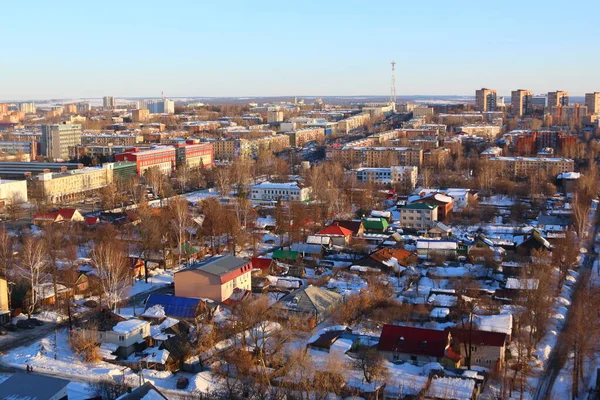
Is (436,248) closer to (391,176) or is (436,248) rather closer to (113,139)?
(391,176)

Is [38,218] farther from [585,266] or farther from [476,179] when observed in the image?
[476,179]

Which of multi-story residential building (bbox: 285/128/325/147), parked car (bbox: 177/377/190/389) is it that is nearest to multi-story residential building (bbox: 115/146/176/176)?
multi-story residential building (bbox: 285/128/325/147)

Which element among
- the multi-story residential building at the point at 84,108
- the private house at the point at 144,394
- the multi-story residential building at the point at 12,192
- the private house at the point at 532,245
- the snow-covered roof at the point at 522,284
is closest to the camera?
the private house at the point at 144,394

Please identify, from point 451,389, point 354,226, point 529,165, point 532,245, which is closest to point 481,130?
point 529,165

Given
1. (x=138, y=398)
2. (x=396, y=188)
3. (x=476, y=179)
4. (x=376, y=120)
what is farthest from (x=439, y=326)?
(x=376, y=120)

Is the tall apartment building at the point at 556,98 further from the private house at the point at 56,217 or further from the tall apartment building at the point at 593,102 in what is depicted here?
the private house at the point at 56,217

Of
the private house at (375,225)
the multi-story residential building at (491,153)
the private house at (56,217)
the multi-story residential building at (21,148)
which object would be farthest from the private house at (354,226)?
the multi-story residential building at (21,148)

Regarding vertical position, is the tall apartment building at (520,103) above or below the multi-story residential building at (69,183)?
above

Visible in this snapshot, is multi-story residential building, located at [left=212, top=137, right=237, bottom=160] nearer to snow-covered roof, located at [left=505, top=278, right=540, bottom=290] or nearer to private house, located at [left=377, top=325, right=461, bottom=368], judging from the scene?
snow-covered roof, located at [left=505, top=278, right=540, bottom=290]
